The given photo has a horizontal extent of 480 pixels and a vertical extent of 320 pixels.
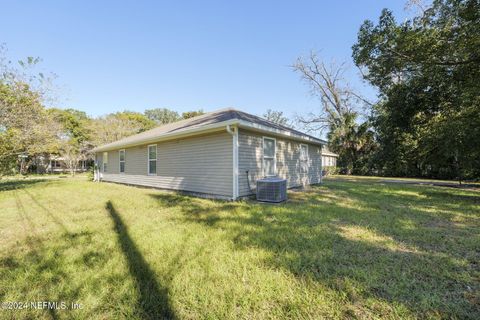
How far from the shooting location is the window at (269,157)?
8.38 m

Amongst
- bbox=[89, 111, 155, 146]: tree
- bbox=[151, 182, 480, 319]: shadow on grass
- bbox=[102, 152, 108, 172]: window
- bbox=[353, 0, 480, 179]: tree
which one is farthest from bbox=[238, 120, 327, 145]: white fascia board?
bbox=[89, 111, 155, 146]: tree

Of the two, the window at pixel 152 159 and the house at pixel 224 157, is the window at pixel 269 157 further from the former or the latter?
the window at pixel 152 159

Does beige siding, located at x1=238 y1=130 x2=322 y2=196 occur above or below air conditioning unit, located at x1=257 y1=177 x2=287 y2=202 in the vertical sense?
above

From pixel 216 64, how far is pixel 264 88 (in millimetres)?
8410

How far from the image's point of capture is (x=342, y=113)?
86.3ft

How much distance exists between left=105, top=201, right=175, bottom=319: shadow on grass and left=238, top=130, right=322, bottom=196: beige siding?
4.34 m

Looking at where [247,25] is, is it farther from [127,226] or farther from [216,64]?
[127,226]

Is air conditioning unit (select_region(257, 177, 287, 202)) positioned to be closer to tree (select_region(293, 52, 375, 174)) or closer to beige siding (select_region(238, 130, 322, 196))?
beige siding (select_region(238, 130, 322, 196))

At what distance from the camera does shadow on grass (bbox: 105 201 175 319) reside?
1.98 metres

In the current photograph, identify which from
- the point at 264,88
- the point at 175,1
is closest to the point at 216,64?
the point at 175,1

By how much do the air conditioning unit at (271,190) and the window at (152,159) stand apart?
5690mm

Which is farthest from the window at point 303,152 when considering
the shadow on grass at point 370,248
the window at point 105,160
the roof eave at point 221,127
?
the window at point 105,160

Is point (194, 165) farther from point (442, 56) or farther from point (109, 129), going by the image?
point (109, 129)

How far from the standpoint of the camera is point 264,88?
74.2 ft
